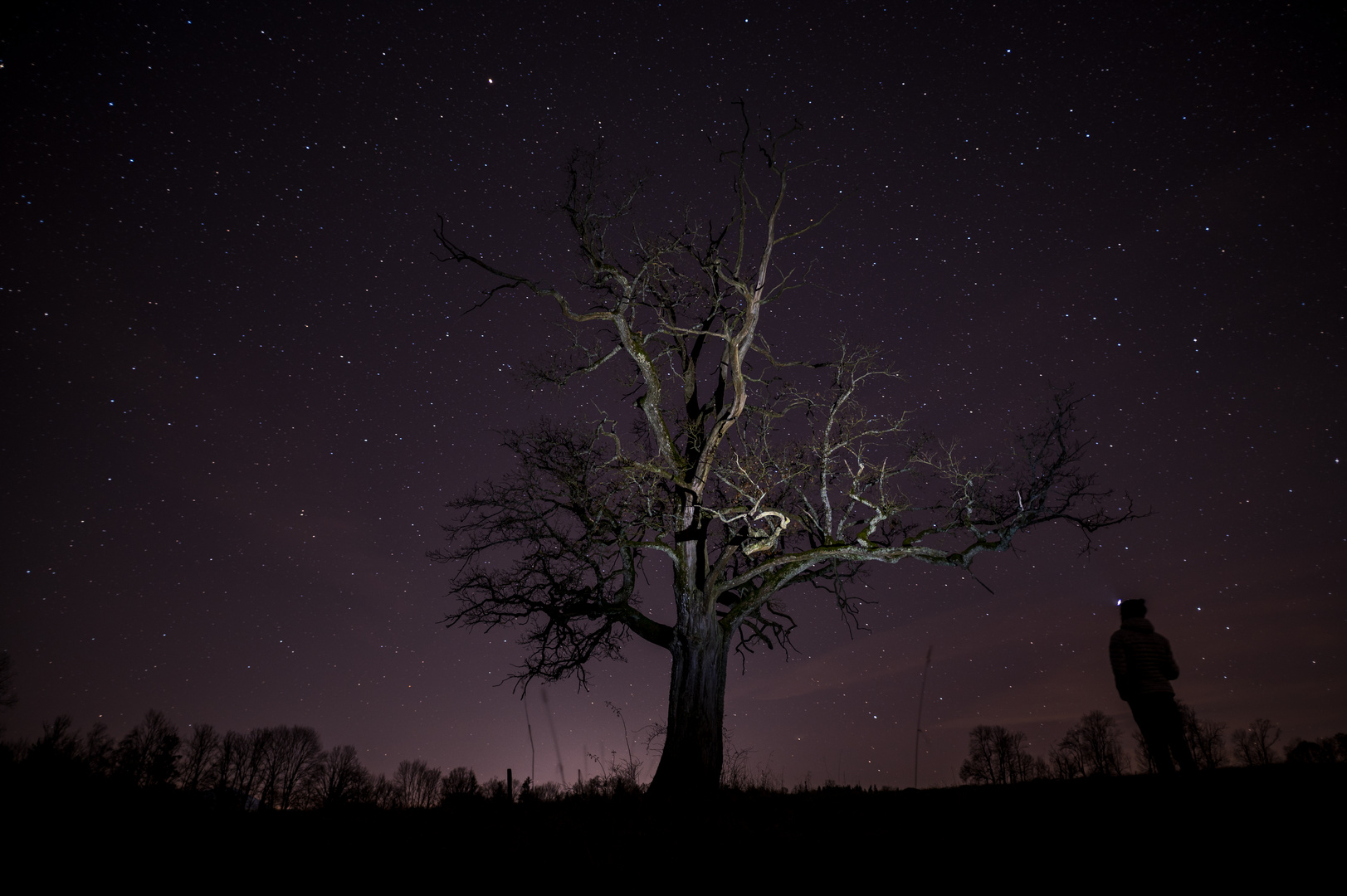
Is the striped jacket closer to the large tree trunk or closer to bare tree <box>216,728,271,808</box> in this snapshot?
the large tree trunk

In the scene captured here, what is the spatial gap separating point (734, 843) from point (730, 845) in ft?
0.22

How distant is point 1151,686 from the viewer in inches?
263

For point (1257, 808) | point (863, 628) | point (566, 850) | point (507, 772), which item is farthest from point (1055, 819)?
point (863, 628)

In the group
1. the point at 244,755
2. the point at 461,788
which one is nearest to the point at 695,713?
the point at 461,788

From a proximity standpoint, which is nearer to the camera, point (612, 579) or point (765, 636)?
point (612, 579)

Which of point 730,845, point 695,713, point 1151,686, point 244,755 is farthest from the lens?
point 244,755

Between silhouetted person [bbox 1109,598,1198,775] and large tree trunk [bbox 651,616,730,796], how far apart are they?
5.64 meters

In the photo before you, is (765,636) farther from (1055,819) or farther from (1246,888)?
(1246,888)

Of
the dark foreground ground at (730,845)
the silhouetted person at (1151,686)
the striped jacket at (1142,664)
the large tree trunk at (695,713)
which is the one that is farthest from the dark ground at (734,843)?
the large tree trunk at (695,713)

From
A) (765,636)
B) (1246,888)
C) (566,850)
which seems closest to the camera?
(1246,888)

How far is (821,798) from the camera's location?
25.3 ft

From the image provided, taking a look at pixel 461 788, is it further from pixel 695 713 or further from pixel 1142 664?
pixel 1142 664

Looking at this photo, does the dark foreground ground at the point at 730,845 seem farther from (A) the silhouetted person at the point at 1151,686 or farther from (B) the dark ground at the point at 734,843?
(A) the silhouetted person at the point at 1151,686

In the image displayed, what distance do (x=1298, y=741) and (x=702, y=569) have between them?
12962 mm
